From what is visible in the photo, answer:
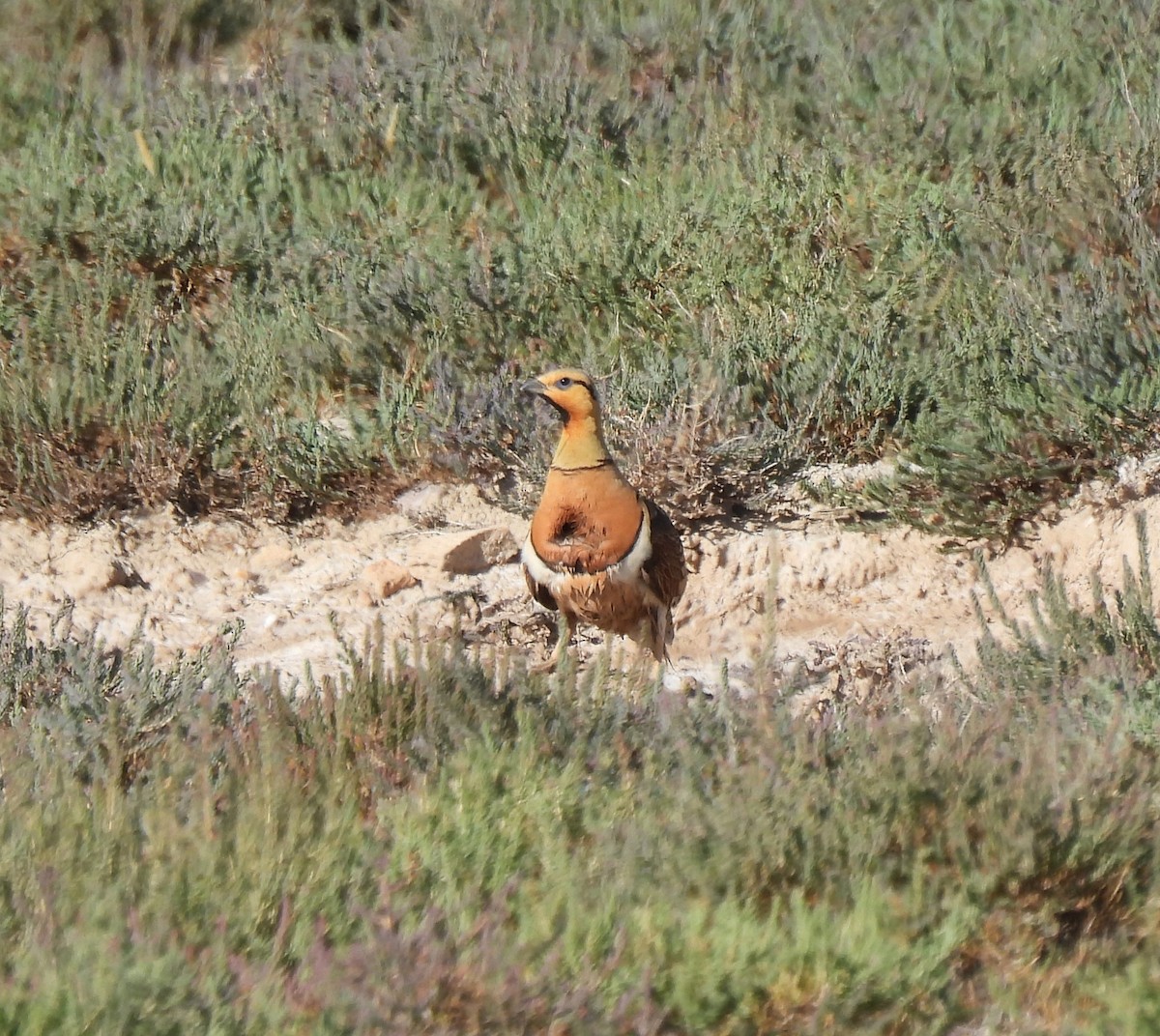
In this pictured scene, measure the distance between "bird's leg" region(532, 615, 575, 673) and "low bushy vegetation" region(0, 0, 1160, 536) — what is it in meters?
0.77

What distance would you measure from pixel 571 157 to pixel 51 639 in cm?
350

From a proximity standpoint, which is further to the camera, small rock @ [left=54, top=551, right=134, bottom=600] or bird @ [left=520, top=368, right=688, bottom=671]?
small rock @ [left=54, top=551, right=134, bottom=600]

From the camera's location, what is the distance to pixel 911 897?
120 inches

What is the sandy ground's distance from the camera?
5750mm

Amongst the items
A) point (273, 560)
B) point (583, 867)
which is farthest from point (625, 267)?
point (583, 867)

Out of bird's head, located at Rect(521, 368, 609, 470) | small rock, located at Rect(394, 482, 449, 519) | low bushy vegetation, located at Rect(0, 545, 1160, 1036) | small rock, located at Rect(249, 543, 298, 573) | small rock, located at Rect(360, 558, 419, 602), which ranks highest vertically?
low bushy vegetation, located at Rect(0, 545, 1160, 1036)

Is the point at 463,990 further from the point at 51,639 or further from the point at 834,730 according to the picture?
the point at 51,639

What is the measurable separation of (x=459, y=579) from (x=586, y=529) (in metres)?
0.83

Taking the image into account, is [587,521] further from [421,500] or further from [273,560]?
[273,560]

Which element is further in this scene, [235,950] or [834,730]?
[834,730]

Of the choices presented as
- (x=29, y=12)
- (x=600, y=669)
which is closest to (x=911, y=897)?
(x=600, y=669)

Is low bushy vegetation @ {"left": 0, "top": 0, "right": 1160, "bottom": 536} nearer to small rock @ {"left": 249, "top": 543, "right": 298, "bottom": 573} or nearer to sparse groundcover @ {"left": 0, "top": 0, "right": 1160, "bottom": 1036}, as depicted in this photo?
sparse groundcover @ {"left": 0, "top": 0, "right": 1160, "bottom": 1036}

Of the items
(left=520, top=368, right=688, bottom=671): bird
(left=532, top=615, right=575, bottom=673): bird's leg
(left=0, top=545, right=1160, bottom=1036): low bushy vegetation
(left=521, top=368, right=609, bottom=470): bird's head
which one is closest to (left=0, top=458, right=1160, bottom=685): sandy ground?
(left=532, top=615, right=575, bottom=673): bird's leg

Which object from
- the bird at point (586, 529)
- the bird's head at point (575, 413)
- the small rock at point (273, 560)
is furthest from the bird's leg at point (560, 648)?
the small rock at point (273, 560)
